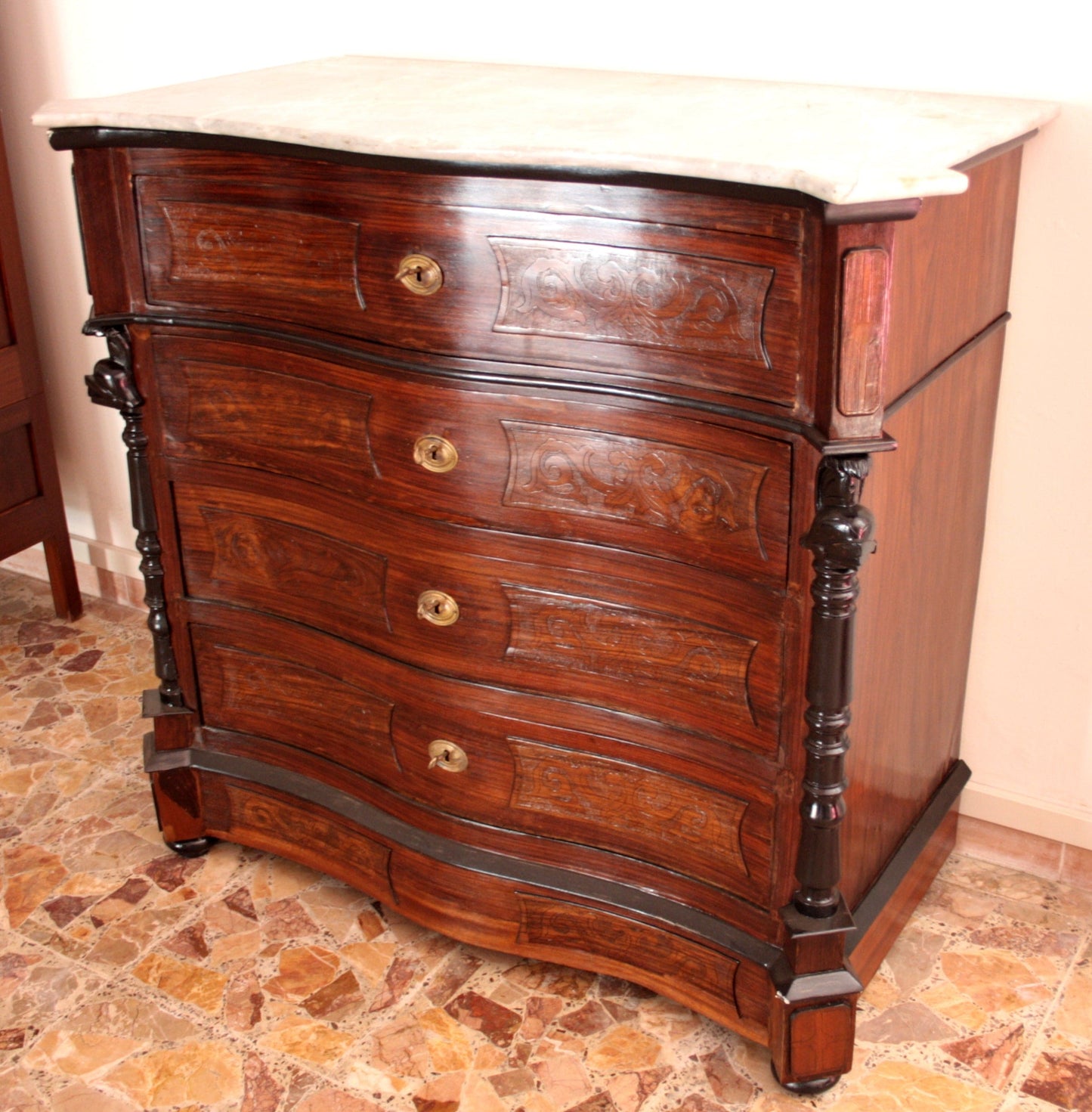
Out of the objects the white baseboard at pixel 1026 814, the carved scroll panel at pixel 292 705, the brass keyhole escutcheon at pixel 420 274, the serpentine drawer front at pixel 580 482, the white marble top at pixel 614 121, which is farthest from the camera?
the white baseboard at pixel 1026 814

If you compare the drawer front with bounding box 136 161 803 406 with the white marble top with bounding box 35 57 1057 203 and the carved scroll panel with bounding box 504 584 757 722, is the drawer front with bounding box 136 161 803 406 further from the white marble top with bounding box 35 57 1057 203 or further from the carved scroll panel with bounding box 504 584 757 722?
the carved scroll panel with bounding box 504 584 757 722

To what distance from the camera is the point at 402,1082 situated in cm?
189

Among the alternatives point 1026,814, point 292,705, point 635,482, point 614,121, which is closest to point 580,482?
point 635,482

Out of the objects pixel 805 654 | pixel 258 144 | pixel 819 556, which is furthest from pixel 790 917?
pixel 258 144

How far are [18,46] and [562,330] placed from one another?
6.15 ft

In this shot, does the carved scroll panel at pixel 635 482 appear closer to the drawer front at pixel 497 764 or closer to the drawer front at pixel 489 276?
the drawer front at pixel 489 276

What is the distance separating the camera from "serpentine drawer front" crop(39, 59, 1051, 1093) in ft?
4.92

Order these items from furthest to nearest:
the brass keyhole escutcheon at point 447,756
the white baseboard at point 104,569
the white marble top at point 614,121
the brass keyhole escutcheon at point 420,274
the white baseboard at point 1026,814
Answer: the white baseboard at point 104,569, the white baseboard at point 1026,814, the brass keyhole escutcheon at point 447,756, the brass keyhole escutcheon at point 420,274, the white marble top at point 614,121

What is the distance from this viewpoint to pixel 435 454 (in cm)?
175

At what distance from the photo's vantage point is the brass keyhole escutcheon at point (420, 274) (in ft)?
5.41

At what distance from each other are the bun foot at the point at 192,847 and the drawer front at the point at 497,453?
75 centimetres

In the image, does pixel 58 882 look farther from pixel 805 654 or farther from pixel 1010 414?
pixel 1010 414

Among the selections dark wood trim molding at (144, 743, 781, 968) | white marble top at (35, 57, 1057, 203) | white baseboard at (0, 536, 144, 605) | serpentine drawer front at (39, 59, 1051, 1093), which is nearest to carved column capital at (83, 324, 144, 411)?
serpentine drawer front at (39, 59, 1051, 1093)

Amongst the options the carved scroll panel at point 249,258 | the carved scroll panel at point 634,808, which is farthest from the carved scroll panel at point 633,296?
the carved scroll panel at point 634,808
